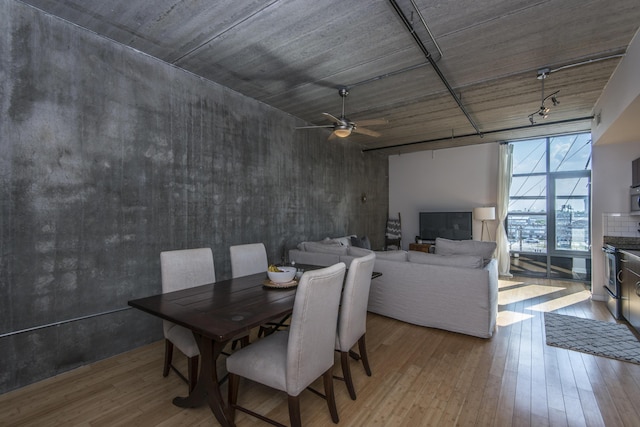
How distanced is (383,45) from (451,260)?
2.33 metres

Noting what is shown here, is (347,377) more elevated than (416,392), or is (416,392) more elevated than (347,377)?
(347,377)

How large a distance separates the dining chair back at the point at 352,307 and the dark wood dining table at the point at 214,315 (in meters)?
0.39

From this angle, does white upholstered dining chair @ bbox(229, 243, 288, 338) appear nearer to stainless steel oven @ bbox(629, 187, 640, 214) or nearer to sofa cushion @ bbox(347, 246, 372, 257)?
sofa cushion @ bbox(347, 246, 372, 257)

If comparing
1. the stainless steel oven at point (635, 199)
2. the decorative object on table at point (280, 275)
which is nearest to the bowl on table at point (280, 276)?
the decorative object on table at point (280, 275)

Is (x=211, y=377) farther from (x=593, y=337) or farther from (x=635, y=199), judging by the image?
(x=635, y=199)

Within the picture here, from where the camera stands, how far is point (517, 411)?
6.61 feet

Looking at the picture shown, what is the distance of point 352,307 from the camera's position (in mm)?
2074

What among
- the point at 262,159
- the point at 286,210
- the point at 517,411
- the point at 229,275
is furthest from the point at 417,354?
the point at 262,159

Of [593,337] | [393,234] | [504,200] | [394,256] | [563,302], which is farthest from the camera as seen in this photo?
[393,234]

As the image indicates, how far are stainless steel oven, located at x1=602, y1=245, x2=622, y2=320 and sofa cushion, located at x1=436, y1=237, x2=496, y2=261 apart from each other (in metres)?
1.50

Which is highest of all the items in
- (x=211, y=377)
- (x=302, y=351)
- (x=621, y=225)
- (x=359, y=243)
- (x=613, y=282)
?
(x=621, y=225)

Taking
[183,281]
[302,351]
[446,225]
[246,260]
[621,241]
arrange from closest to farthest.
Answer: [302,351] → [183,281] → [246,260] → [621,241] → [446,225]

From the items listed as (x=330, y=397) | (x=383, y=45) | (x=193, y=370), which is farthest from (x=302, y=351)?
(x=383, y=45)

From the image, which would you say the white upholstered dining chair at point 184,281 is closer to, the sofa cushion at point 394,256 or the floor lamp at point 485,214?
the sofa cushion at point 394,256
